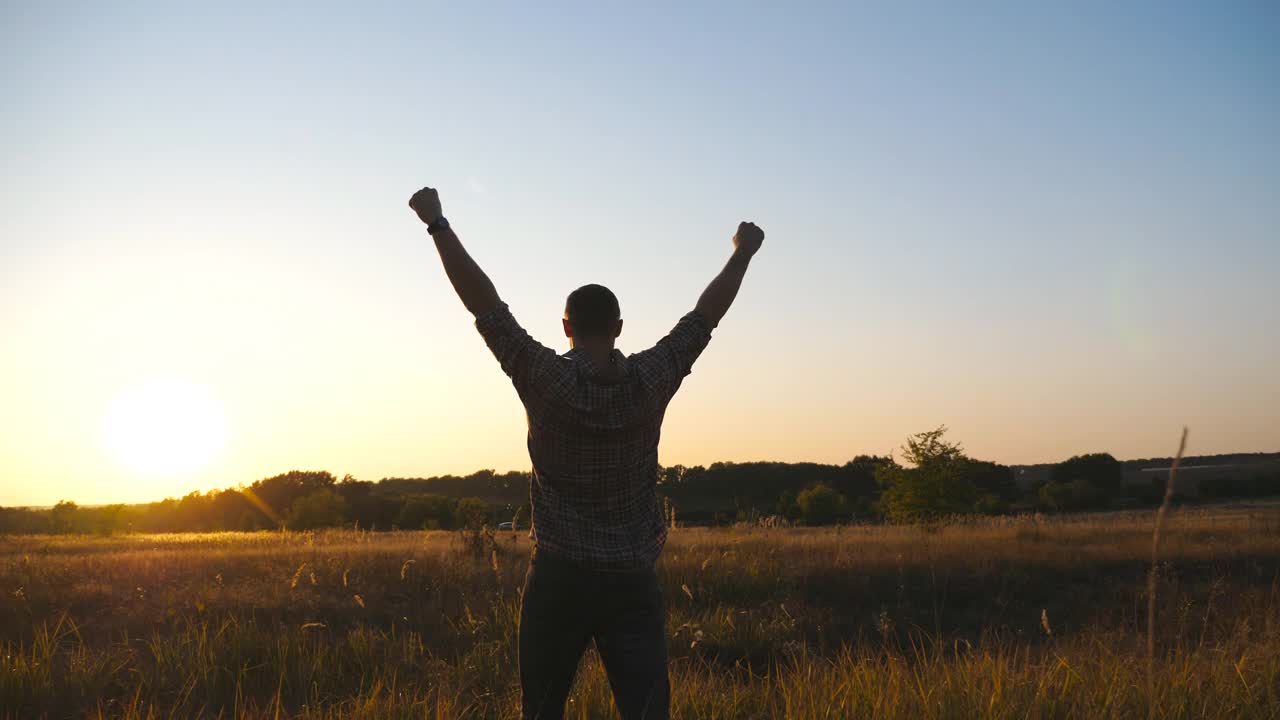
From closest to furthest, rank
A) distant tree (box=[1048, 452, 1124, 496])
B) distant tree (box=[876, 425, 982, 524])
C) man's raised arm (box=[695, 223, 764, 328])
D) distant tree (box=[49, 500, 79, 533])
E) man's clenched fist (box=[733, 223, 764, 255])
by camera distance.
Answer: man's raised arm (box=[695, 223, 764, 328]) → man's clenched fist (box=[733, 223, 764, 255]) → distant tree (box=[876, 425, 982, 524]) → distant tree (box=[49, 500, 79, 533]) → distant tree (box=[1048, 452, 1124, 496])

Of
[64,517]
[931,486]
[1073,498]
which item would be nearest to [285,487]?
[64,517]

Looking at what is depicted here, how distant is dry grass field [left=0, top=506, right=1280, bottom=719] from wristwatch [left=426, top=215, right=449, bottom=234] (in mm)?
2263

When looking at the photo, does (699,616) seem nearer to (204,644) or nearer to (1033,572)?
(204,644)

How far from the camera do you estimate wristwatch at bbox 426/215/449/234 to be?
2.73 metres

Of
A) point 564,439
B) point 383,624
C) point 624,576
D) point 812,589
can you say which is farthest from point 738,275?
point 812,589

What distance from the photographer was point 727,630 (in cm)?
810

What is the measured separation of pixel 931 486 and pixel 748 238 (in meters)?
32.0

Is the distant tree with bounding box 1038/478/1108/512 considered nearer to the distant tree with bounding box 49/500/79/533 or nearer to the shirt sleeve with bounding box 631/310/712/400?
the distant tree with bounding box 49/500/79/533

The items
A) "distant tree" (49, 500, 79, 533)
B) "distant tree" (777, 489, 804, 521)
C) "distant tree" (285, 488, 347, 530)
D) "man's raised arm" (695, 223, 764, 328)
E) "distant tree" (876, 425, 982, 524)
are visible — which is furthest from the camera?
"distant tree" (777, 489, 804, 521)

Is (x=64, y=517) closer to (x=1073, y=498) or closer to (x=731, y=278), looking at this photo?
(x=731, y=278)

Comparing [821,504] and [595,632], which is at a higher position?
[595,632]

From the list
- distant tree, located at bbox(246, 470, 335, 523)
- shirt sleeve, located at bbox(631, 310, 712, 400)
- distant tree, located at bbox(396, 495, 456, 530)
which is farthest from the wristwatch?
distant tree, located at bbox(246, 470, 335, 523)

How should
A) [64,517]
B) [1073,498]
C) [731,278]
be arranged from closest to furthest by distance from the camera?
1. [731,278]
2. [64,517]
3. [1073,498]

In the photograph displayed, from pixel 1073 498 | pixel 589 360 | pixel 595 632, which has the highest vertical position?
pixel 589 360
